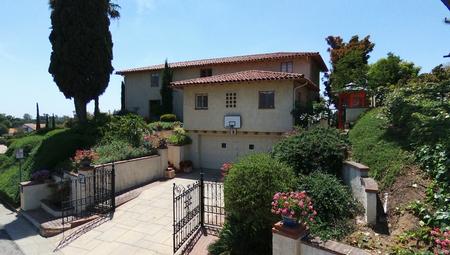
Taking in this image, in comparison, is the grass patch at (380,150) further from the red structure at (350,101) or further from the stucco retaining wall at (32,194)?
the stucco retaining wall at (32,194)

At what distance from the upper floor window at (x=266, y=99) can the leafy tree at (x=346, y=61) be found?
7732 millimetres

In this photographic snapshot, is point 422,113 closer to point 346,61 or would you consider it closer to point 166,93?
point 346,61

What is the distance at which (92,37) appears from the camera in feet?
66.6

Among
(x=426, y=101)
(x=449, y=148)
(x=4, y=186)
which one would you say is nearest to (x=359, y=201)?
(x=449, y=148)

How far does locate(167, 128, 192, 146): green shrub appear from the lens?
1742 centimetres

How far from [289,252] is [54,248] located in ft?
26.5

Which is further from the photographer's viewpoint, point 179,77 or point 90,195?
point 179,77

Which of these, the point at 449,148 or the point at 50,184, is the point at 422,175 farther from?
the point at 50,184

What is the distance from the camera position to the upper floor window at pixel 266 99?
16.2 metres

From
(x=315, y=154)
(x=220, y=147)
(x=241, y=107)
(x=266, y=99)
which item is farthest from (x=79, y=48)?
(x=315, y=154)

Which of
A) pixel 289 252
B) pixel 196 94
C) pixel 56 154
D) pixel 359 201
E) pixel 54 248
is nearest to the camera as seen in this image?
pixel 289 252

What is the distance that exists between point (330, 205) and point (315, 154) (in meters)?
2.66

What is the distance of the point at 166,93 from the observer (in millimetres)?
26906

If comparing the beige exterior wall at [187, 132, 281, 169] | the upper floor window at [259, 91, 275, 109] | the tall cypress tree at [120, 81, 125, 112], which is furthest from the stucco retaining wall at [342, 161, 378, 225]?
the tall cypress tree at [120, 81, 125, 112]
